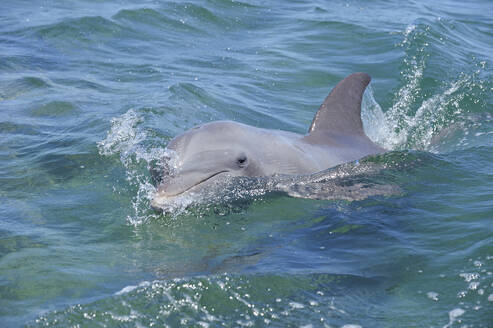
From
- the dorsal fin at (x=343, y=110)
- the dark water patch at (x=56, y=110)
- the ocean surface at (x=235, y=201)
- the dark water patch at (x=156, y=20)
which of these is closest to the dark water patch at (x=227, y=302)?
the ocean surface at (x=235, y=201)

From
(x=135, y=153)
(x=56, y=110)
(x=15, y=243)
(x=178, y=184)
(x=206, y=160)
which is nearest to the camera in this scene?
(x=15, y=243)

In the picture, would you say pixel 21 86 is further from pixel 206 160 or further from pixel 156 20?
pixel 206 160

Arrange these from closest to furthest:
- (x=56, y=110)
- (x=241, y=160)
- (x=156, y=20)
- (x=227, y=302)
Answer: (x=227, y=302), (x=241, y=160), (x=56, y=110), (x=156, y=20)

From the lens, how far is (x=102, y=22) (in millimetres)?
17062

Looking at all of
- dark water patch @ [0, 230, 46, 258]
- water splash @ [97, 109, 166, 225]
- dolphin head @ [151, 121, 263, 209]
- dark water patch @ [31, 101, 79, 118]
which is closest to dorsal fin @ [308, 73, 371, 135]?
dolphin head @ [151, 121, 263, 209]

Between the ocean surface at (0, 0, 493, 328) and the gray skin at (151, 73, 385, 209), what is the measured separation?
0.28 metres

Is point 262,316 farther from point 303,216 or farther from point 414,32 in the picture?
point 414,32

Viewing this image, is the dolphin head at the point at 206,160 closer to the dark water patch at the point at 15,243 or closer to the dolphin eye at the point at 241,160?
the dolphin eye at the point at 241,160

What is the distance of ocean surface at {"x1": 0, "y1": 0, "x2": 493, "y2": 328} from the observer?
5551 millimetres

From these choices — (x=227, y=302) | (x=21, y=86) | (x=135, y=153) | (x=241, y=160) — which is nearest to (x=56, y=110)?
(x=21, y=86)

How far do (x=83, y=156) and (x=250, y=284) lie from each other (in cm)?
446

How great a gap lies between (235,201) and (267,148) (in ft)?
2.65

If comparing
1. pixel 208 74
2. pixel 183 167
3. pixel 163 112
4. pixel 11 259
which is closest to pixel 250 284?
pixel 183 167

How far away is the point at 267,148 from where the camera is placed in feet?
25.8
